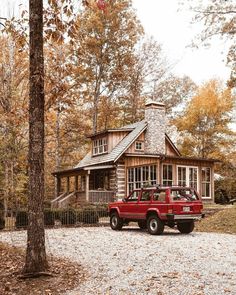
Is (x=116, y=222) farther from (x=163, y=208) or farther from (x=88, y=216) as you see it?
(x=163, y=208)

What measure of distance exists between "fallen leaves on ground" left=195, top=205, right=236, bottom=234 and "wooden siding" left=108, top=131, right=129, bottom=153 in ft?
38.1

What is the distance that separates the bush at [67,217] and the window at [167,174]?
8752 mm

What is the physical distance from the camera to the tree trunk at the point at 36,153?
8.20m

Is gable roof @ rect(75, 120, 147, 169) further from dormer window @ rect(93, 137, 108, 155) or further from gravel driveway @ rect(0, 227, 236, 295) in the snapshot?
gravel driveway @ rect(0, 227, 236, 295)

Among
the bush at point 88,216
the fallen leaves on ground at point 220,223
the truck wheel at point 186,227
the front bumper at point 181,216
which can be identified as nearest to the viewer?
the front bumper at point 181,216

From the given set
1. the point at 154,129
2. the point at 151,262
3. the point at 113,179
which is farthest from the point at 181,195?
the point at 154,129

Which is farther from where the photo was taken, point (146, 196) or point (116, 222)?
point (116, 222)

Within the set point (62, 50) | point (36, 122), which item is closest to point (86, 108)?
point (62, 50)

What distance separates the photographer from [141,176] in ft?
90.9

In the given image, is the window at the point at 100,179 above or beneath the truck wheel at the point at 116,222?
above

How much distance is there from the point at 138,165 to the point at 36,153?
1975 cm

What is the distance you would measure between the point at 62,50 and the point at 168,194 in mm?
19280

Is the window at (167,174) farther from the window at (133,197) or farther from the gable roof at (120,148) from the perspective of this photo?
the window at (133,197)

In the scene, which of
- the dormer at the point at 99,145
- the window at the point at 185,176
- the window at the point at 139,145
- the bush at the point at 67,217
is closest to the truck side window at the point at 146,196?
the bush at the point at 67,217
